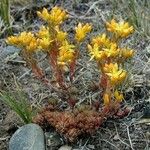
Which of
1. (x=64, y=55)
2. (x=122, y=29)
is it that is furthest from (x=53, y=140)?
(x=122, y=29)

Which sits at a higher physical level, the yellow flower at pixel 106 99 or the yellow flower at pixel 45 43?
the yellow flower at pixel 45 43

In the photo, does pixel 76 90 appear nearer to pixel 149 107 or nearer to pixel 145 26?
pixel 149 107

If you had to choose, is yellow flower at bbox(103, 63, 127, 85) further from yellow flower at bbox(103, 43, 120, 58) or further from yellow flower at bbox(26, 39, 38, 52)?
yellow flower at bbox(26, 39, 38, 52)

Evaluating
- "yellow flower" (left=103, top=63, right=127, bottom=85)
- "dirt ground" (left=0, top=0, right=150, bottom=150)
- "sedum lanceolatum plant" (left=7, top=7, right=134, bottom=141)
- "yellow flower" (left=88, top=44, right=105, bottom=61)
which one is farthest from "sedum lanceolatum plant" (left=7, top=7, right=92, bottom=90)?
"dirt ground" (left=0, top=0, right=150, bottom=150)

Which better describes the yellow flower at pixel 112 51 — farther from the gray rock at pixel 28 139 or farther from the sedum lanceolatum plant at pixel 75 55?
the gray rock at pixel 28 139

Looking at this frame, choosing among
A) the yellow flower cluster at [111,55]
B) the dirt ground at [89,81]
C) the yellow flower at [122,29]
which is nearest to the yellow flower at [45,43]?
the yellow flower cluster at [111,55]

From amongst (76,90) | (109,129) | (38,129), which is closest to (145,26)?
(76,90)

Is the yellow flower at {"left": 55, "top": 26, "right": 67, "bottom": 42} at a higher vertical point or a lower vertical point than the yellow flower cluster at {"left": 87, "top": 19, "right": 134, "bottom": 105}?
higher
